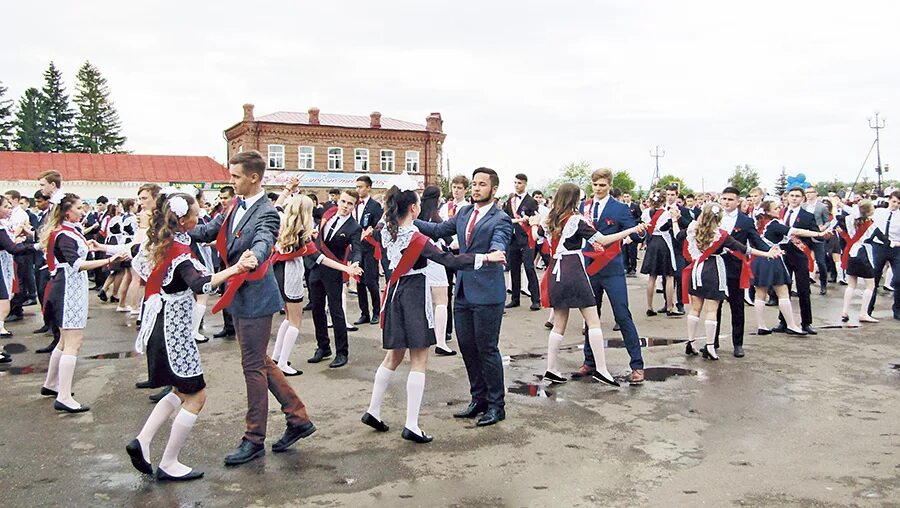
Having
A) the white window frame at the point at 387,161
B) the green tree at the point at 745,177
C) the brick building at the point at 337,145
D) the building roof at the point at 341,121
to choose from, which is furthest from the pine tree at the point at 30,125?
the green tree at the point at 745,177

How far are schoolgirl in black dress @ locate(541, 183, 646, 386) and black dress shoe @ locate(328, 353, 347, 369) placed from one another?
92.4 inches

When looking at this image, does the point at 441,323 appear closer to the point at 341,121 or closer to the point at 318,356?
the point at 318,356

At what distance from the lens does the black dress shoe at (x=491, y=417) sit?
5.78m

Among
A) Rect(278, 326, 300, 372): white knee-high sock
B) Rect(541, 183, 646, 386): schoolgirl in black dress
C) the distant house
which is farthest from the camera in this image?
the distant house

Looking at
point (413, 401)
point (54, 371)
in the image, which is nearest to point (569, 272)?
point (413, 401)

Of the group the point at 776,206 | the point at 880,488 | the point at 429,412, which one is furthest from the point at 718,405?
the point at 776,206

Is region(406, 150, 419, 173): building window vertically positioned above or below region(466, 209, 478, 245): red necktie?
above

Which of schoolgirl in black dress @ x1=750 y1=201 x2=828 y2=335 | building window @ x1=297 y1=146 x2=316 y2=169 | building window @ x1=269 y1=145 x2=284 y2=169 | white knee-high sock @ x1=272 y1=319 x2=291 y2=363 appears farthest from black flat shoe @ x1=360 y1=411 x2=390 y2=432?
building window @ x1=297 y1=146 x2=316 y2=169

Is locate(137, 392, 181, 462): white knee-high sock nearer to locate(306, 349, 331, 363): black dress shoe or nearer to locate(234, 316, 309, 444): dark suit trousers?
locate(234, 316, 309, 444): dark suit trousers

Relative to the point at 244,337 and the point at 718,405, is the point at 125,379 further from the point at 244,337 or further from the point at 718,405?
the point at 718,405

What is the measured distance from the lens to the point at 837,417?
6031 millimetres

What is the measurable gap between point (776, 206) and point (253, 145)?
1724 inches

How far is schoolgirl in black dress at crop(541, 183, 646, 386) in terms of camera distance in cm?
691

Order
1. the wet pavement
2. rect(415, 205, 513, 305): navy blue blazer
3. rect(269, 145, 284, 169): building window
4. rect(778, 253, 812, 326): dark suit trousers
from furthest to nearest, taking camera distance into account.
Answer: rect(269, 145, 284, 169): building window → rect(778, 253, 812, 326): dark suit trousers → rect(415, 205, 513, 305): navy blue blazer → the wet pavement
